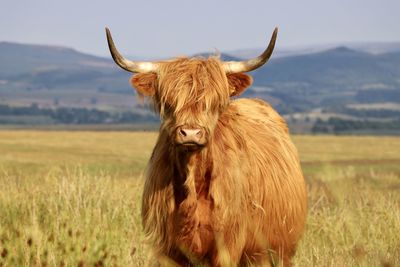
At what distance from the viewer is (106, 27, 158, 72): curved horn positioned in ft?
24.8

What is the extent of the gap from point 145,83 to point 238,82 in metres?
0.81

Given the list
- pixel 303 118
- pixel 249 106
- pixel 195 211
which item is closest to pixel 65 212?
pixel 249 106

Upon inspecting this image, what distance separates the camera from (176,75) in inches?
292

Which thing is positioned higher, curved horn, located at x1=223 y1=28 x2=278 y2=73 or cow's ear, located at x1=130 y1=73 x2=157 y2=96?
curved horn, located at x1=223 y1=28 x2=278 y2=73

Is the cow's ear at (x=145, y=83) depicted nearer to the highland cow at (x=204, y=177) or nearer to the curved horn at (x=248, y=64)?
the highland cow at (x=204, y=177)

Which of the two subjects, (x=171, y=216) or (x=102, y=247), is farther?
(x=171, y=216)

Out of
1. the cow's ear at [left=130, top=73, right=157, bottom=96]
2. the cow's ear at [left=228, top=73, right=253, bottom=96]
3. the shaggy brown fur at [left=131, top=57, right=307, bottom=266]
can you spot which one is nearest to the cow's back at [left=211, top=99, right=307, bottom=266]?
the shaggy brown fur at [left=131, top=57, right=307, bottom=266]

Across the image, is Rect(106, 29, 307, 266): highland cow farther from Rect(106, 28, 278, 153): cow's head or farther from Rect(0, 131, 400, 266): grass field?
Rect(0, 131, 400, 266): grass field

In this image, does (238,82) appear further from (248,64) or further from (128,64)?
(128,64)

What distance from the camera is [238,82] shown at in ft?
25.6

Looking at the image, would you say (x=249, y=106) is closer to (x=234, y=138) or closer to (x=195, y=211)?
(x=234, y=138)

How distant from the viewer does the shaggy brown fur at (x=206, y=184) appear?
7227mm

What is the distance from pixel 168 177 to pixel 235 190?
0.56 m

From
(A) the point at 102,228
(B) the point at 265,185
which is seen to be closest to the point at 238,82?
(B) the point at 265,185
